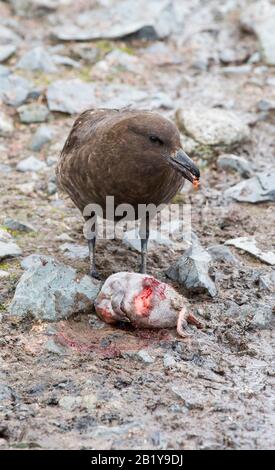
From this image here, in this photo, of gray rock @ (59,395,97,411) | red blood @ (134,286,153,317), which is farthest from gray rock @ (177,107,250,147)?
gray rock @ (59,395,97,411)

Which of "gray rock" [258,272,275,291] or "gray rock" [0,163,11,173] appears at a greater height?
"gray rock" [0,163,11,173]

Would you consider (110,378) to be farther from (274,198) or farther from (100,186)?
(274,198)

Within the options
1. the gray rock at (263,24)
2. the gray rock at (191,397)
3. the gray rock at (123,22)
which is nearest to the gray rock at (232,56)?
the gray rock at (263,24)

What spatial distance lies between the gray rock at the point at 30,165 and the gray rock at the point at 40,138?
8.4 inches

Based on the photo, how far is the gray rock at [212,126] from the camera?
739cm

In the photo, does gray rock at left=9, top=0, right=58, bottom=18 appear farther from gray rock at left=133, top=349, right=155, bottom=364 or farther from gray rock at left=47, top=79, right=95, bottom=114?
gray rock at left=133, top=349, right=155, bottom=364

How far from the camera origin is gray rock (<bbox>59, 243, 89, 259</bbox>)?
6031 millimetres

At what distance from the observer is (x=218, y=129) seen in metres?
7.43

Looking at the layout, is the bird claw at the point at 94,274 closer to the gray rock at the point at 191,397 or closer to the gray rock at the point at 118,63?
the gray rock at the point at 191,397

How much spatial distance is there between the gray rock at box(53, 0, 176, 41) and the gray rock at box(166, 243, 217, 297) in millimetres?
4063

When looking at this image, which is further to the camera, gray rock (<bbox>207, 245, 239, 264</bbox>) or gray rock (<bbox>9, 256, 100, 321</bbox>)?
gray rock (<bbox>207, 245, 239, 264</bbox>)

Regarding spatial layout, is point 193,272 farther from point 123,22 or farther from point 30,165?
point 123,22
